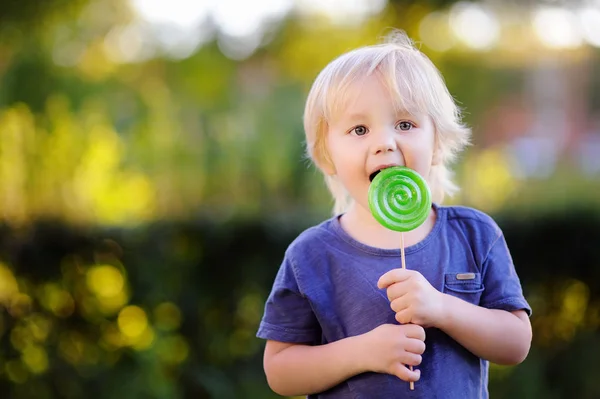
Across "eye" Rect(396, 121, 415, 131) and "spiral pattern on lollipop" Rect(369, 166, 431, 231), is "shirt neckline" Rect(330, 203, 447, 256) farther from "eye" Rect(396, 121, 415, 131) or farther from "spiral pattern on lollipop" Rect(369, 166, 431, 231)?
"eye" Rect(396, 121, 415, 131)

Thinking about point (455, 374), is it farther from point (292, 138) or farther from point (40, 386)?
point (292, 138)

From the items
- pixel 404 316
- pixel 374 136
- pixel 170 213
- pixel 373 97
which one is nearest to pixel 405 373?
pixel 404 316

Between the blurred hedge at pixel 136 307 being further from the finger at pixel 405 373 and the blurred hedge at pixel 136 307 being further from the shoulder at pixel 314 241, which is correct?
the finger at pixel 405 373

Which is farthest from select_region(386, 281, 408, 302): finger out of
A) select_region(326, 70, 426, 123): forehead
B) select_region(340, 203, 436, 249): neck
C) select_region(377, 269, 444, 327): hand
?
select_region(326, 70, 426, 123): forehead

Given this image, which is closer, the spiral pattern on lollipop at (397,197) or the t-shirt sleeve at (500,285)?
the spiral pattern on lollipop at (397,197)

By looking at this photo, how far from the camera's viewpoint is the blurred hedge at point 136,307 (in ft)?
16.6

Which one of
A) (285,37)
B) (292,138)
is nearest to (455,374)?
(292,138)

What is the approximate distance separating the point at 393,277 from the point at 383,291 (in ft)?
0.45

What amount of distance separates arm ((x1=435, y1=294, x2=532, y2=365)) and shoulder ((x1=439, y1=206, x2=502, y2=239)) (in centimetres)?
23

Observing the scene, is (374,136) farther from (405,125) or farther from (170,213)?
(170,213)

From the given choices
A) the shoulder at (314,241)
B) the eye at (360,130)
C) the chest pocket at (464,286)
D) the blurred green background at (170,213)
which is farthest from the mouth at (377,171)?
the blurred green background at (170,213)

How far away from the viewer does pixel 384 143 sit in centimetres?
222

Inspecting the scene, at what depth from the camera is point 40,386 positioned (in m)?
5.08

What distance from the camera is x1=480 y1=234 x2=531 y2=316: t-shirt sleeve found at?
7.55ft
